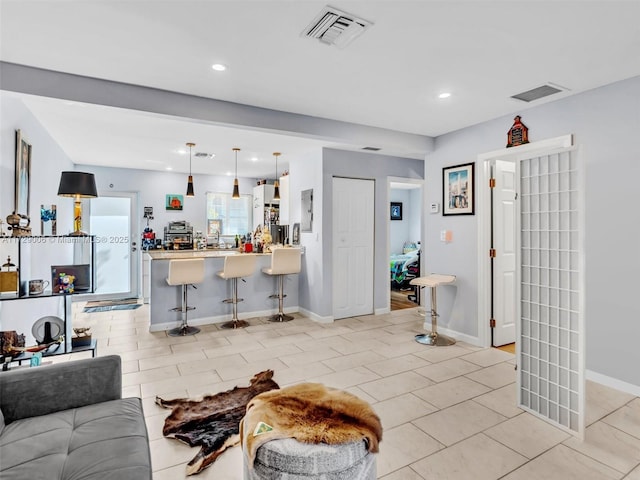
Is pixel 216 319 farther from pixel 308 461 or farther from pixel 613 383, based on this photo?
pixel 613 383

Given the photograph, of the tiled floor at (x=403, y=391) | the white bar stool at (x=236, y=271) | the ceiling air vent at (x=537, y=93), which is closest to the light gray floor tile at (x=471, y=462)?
the tiled floor at (x=403, y=391)

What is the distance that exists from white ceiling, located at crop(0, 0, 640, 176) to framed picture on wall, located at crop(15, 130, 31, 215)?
1.37ft

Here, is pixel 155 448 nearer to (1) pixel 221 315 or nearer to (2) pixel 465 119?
(1) pixel 221 315

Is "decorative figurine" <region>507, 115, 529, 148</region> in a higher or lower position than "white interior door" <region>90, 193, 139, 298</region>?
higher

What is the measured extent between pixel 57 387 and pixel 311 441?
138 cm

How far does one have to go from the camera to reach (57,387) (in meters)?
1.86

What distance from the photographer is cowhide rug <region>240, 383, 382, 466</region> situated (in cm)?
154

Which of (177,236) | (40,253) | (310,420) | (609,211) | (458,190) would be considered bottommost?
(310,420)

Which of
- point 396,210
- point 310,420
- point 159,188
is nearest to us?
point 310,420

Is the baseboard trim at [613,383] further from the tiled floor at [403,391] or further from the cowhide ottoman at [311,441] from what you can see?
the cowhide ottoman at [311,441]

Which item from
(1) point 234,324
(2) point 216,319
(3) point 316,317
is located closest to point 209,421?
(1) point 234,324

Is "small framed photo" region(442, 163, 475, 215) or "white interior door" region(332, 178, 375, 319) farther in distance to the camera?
"white interior door" region(332, 178, 375, 319)

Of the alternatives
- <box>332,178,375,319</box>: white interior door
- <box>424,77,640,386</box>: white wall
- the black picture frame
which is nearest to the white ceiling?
<box>424,77,640,386</box>: white wall

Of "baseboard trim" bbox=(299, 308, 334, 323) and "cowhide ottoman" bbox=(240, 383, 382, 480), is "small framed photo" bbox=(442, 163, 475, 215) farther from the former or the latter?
"cowhide ottoman" bbox=(240, 383, 382, 480)
